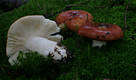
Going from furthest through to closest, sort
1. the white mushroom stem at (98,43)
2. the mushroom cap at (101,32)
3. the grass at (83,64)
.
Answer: the white mushroom stem at (98,43) → the mushroom cap at (101,32) → the grass at (83,64)

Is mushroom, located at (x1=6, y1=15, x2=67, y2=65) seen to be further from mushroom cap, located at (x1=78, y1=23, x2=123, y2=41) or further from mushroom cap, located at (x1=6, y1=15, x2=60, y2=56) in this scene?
mushroom cap, located at (x1=78, y1=23, x2=123, y2=41)

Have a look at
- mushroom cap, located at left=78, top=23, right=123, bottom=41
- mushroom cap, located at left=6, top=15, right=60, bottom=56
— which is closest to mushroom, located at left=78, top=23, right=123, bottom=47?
mushroom cap, located at left=78, top=23, right=123, bottom=41

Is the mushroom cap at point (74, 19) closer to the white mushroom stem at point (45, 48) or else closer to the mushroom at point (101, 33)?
the mushroom at point (101, 33)

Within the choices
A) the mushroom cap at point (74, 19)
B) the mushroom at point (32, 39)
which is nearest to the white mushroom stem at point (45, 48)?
the mushroom at point (32, 39)

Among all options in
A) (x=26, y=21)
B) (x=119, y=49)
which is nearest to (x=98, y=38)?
(x=119, y=49)

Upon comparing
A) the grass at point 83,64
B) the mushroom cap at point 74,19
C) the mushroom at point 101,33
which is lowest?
the grass at point 83,64

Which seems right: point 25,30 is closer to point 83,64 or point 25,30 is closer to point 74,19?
point 74,19

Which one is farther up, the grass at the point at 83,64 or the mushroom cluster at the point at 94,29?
the mushroom cluster at the point at 94,29

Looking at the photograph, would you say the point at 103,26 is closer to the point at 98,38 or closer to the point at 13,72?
the point at 98,38
